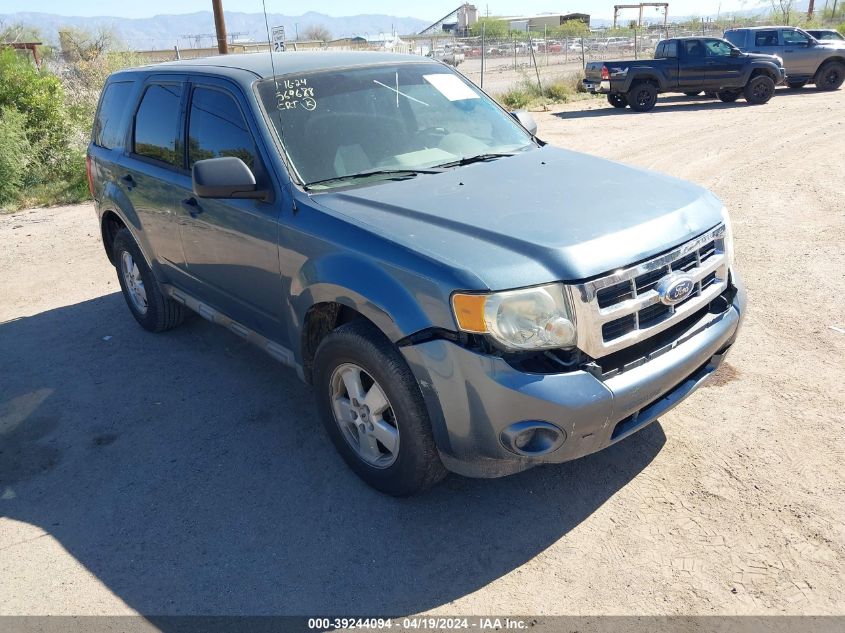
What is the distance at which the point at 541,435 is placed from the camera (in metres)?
2.76

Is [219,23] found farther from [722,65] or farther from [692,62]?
[722,65]

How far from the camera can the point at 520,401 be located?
2641 millimetres

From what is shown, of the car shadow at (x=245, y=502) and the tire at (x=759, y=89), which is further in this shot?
the tire at (x=759, y=89)

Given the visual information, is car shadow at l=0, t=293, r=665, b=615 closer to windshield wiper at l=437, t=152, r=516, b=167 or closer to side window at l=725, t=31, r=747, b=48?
windshield wiper at l=437, t=152, r=516, b=167

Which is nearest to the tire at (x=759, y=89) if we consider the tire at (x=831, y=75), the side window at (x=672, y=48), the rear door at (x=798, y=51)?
the side window at (x=672, y=48)

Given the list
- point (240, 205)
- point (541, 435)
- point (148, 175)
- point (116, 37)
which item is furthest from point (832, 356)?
point (116, 37)

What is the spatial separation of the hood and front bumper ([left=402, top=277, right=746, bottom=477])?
1.19 ft

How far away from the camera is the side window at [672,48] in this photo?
58.1 feet

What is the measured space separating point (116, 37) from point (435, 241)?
31.1m

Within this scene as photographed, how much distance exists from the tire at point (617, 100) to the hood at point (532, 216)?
15.5 metres

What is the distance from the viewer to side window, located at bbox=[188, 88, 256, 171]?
380cm

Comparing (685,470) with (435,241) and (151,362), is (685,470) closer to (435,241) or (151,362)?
(435,241)

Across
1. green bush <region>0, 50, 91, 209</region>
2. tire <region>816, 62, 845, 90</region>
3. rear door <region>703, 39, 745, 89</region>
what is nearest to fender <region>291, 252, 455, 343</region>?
green bush <region>0, 50, 91, 209</region>

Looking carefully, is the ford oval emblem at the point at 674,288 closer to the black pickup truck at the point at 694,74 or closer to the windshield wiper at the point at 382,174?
the windshield wiper at the point at 382,174
